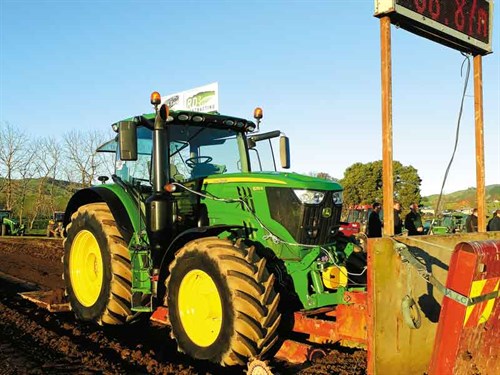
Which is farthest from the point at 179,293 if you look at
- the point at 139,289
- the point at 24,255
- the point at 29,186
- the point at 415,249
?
the point at 29,186

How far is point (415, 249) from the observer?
158 inches

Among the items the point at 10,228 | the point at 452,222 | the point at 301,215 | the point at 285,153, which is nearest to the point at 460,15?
the point at 301,215

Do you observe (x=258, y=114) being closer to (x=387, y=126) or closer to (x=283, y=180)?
(x=283, y=180)

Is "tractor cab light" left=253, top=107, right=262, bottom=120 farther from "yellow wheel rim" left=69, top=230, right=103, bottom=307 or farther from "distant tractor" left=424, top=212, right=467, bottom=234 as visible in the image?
"distant tractor" left=424, top=212, right=467, bottom=234

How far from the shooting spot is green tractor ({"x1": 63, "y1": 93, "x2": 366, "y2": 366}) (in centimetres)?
438

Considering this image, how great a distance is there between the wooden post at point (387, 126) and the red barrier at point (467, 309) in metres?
0.87

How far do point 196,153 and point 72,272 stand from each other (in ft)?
7.94

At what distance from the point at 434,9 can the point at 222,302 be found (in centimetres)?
307

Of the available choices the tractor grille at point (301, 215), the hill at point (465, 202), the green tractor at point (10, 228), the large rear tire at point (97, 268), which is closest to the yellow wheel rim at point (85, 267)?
the large rear tire at point (97, 268)

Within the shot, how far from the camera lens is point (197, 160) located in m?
6.07

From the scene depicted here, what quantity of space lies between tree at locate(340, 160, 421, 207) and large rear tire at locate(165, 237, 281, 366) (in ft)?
114

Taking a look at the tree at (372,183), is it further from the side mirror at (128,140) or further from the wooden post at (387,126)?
the wooden post at (387,126)

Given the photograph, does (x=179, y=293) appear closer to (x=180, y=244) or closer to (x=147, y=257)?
(x=180, y=244)

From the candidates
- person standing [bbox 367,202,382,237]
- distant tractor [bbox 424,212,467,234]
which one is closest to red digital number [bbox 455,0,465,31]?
person standing [bbox 367,202,382,237]
